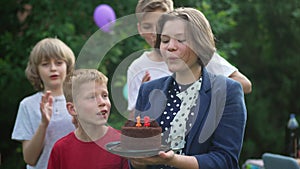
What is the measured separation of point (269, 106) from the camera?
7758 mm

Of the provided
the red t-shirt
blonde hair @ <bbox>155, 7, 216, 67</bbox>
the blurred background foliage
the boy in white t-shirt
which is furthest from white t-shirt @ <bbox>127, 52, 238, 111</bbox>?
the blurred background foliage

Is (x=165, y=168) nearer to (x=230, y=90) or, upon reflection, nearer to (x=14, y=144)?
(x=230, y=90)

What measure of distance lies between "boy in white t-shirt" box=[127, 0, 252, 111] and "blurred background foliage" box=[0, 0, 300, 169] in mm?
1789

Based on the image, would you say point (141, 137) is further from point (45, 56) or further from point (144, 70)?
point (45, 56)

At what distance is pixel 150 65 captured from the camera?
2.91 m

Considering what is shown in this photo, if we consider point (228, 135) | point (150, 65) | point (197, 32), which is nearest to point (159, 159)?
point (228, 135)

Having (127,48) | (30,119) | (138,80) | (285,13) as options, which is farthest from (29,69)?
(285,13)

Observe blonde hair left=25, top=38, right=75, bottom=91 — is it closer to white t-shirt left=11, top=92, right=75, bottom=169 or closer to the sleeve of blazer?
white t-shirt left=11, top=92, right=75, bottom=169

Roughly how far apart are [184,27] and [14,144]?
4.60 meters

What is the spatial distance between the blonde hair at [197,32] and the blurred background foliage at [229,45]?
8.32 feet

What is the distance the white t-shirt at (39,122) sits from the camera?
311 centimetres

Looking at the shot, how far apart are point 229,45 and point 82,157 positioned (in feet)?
12.7

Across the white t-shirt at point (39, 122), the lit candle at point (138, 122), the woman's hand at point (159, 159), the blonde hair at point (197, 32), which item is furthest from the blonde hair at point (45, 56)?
the woman's hand at point (159, 159)

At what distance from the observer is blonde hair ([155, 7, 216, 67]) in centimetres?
212
